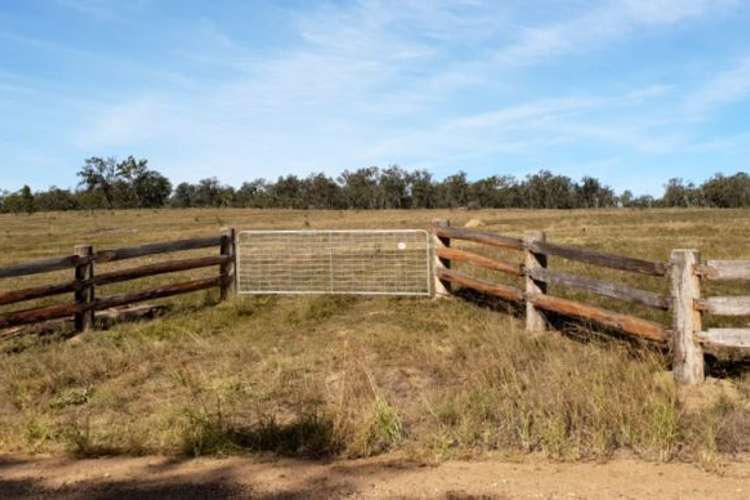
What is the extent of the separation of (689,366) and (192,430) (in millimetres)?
4525

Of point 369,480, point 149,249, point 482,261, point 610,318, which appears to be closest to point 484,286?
point 482,261

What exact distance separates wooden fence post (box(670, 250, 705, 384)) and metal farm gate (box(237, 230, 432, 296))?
5.93 metres

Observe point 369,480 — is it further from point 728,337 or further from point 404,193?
point 404,193

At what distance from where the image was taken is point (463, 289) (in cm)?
1236

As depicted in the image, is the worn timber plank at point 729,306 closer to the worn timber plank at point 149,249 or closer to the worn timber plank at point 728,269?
the worn timber plank at point 728,269

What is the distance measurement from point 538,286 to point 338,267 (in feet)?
17.2

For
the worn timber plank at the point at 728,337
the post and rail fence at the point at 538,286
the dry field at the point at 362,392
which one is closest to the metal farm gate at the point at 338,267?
the post and rail fence at the point at 538,286

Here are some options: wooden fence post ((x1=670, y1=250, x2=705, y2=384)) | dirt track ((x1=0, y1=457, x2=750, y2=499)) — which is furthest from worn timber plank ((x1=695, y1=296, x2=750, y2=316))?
dirt track ((x1=0, y1=457, x2=750, y2=499))

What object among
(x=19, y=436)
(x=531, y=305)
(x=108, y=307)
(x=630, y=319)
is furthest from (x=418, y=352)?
(x=108, y=307)

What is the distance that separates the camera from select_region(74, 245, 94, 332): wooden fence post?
10219 mm

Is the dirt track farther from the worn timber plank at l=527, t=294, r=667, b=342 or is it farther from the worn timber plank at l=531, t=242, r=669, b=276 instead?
the worn timber plank at l=531, t=242, r=669, b=276

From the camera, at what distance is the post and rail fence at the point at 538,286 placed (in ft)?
21.1

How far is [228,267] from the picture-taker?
42.5 ft

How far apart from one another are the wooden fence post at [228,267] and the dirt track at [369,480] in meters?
7.82
